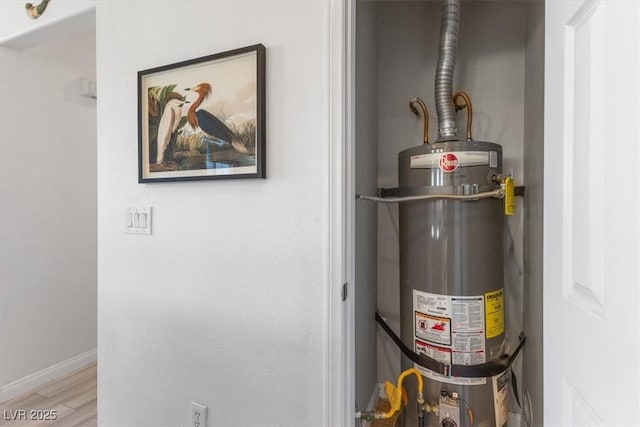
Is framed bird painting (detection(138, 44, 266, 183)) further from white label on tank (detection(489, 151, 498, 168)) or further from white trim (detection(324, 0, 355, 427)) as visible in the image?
white label on tank (detection(489, 151, 498, 168))

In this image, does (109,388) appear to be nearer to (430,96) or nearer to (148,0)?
(148,0)

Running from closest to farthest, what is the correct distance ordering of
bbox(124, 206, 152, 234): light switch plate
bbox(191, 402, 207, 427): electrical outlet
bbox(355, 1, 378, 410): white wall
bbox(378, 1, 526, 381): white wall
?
bbox(191, 402, 207, 427): electrical outlet
bbox(124, 206, 152, 234): light switch plate
bbox(355, 1, 378, 410): white wall
bbox(378, 1, 526, 381): white wall

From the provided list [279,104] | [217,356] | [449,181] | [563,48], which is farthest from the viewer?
[449,181]

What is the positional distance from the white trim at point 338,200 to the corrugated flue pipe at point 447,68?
664mm

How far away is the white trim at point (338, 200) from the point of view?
105 cm

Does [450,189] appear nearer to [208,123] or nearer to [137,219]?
[208,123]

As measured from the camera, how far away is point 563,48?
64 cm

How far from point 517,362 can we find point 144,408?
1.81 meters

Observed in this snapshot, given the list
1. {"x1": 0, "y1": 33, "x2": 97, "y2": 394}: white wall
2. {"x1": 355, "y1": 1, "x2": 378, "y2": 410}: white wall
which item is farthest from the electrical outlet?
{"x1": 0, "y1": 33, "x2": 97, "y2": 394}: white wall

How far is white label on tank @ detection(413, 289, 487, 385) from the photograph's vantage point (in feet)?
4.53

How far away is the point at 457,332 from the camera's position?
54.4 inches

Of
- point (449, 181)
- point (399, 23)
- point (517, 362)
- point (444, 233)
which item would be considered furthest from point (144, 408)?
point (399, 23)

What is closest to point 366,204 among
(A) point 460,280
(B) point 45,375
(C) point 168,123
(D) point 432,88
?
(A) point 460,280

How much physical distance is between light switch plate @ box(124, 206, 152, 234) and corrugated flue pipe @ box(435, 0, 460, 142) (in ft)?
4.39
